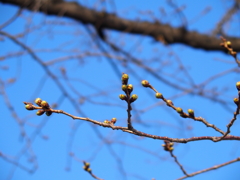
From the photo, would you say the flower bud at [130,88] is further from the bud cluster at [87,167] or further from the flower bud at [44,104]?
the bud cluster at [87,167]

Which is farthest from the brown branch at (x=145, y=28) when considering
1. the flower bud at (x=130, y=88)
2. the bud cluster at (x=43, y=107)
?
the flower bud at (x=130, y=88)

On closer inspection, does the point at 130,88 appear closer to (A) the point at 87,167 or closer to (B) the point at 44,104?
(B) the point at 44,104

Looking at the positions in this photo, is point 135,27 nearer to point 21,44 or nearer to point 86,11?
point 86,11

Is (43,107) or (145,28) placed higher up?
(145,28)

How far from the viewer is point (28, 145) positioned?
2.64m

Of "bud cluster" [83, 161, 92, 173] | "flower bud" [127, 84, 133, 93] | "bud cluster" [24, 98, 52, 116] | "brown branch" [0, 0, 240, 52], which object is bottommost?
"bud cluster" [24, 98, 52, 116]

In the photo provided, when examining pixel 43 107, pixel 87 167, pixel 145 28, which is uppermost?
pixel 145 28

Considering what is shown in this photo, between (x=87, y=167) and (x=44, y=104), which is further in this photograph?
(x=87, y=167)

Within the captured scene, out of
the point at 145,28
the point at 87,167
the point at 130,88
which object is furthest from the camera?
the point at 145,28

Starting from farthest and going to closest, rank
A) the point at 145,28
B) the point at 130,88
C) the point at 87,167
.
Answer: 1. the point at 145,28
2. the point at 87,167
3. the point at 130,88

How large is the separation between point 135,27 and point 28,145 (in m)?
1.90

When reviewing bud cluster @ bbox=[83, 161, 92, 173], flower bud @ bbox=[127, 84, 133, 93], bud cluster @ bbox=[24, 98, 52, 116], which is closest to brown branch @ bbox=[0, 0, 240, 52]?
bud cluster @ bbox=[83, 161, 92, 173]

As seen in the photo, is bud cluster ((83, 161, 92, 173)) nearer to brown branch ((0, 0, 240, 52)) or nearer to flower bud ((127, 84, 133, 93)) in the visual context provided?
flower bud ((127, 84, 133, 93))

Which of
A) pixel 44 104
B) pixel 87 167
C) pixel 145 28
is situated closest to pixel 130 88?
pixel 44 104
